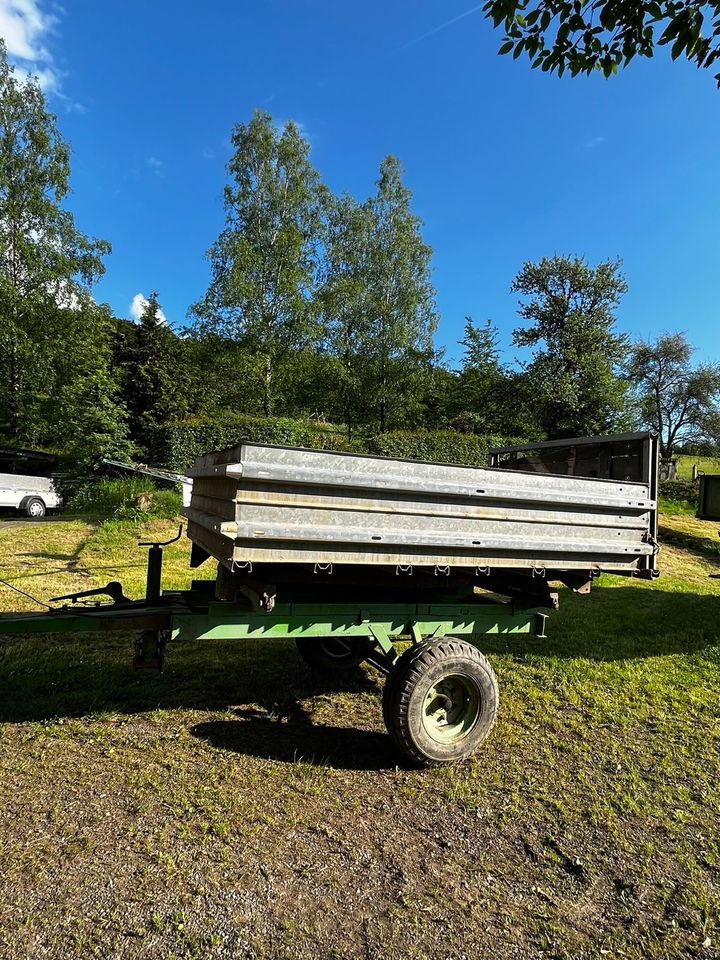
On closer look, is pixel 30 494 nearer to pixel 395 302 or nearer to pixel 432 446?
pixel 432 446

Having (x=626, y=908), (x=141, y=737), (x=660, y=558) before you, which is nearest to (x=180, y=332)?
(x=660, y=558)

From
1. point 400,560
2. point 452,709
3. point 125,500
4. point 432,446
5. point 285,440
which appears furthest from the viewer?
point 432,446

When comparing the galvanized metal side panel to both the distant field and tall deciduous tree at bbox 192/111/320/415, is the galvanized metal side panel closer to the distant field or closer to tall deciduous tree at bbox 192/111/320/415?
tall deciduous tree at bbox 192/111/320/415

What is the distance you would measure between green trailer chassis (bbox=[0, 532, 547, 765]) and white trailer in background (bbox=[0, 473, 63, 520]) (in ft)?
46.3

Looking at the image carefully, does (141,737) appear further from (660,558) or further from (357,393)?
(357,393)

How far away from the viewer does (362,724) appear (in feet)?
12.4

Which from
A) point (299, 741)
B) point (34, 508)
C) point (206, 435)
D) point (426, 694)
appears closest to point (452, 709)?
point (426, 694)

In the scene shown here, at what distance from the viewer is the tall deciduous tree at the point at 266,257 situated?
69.2 feet

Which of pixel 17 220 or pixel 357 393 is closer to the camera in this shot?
pixel 17 220

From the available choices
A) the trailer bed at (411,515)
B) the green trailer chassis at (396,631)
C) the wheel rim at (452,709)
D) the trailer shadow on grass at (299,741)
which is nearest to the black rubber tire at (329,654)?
the trailer shadow on grass at (299,741)

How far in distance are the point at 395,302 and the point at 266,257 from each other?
632 cm

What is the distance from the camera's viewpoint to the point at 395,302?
24547 mm

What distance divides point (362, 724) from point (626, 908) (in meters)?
1.90

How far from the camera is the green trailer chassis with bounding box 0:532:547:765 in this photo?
2.99 metres
